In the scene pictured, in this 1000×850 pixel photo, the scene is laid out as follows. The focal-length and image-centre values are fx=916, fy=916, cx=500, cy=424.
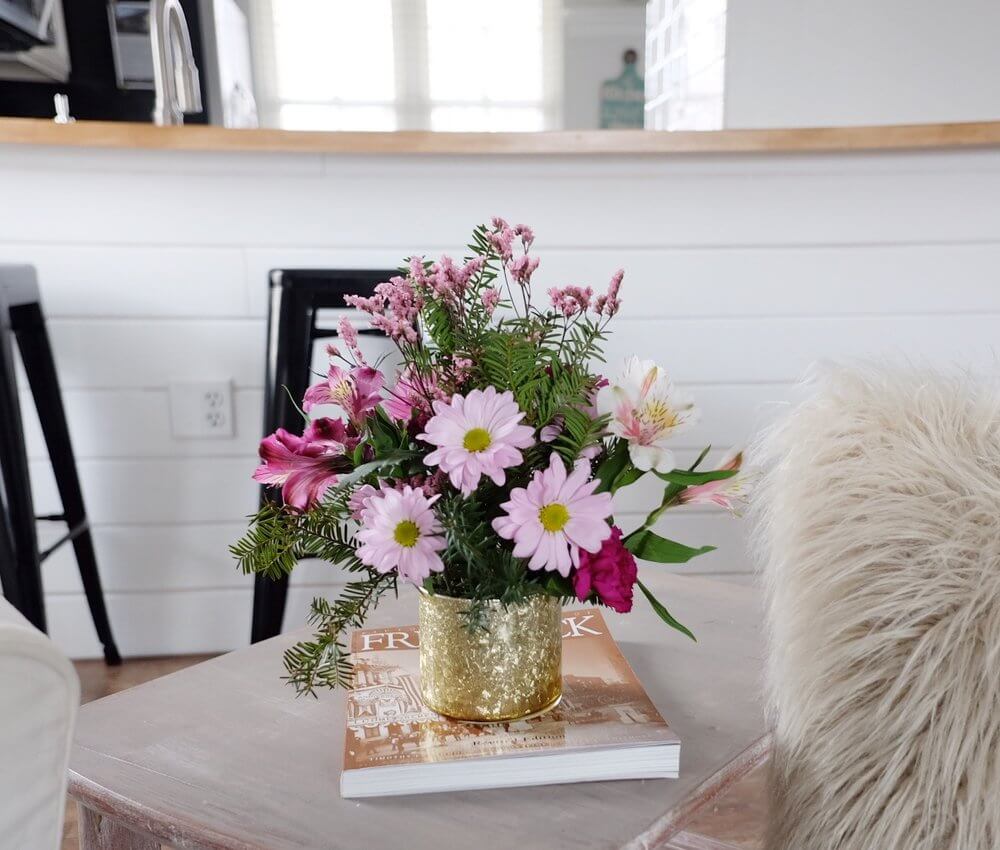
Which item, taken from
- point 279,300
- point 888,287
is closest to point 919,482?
point 279,300

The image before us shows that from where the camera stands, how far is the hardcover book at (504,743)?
22.8 inches

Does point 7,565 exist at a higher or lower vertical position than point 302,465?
lower

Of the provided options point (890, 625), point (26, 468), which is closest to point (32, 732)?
point (890, 625)

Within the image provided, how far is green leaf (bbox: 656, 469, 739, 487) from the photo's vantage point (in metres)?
0.60

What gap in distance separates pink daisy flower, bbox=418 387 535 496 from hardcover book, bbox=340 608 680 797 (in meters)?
0.18

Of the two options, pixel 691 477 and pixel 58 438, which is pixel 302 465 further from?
pixel 58 438

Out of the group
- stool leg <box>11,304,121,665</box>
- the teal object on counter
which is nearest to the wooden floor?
stool leg <box>11,304,121,665</box>

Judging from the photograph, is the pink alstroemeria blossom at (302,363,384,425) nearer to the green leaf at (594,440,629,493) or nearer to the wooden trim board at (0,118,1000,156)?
the green leaf at (594,440,629,493)

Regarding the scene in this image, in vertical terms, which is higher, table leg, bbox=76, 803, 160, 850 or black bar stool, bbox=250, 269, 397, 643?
black bar stool, bbox=250, 269, 397, 643

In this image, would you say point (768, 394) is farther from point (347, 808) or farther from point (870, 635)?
point (347, 808)

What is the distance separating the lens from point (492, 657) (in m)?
0.61

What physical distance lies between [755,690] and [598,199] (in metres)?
1.17

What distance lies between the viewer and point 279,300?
152 centimetres

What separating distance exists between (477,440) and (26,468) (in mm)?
1168
